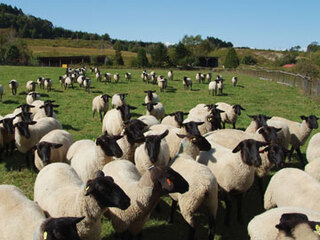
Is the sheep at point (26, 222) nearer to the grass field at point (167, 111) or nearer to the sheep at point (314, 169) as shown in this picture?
the grass field at point (167, 111)

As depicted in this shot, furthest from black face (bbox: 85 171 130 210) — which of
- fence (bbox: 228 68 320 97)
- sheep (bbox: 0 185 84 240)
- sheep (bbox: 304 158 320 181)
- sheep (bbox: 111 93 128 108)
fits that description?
fence (bbox: 228 68 320 97)

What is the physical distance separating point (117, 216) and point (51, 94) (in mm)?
18680

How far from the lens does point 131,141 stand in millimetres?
6676

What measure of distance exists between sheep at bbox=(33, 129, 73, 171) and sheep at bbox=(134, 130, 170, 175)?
1.92 meters

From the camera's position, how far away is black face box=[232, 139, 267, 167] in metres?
5.52

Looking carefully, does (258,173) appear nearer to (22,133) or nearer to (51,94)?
(22,133)

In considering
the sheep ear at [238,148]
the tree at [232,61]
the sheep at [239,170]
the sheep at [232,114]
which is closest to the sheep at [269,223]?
the sheep at [239,170]

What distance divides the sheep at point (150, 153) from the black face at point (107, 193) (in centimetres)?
218

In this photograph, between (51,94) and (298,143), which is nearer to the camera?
(298,143)

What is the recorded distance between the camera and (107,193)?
12.0ft

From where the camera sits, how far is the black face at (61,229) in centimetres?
302

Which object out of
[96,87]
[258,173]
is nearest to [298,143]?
[258,173]

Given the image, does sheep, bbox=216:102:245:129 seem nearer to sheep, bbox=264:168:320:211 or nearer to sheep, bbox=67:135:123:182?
sheep, bbox=264:168:320:211

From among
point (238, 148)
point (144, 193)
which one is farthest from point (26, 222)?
point (238, 148)
